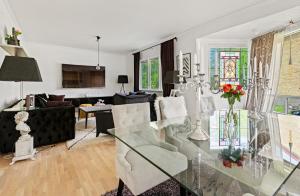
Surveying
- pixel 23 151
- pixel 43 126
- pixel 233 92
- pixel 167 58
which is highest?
pixel 167 58

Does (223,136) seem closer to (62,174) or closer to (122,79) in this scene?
(62,174)

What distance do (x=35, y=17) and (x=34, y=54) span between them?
2800 millimetres

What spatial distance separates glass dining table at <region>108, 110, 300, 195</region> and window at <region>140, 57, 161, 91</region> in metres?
4.14

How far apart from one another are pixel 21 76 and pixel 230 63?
176 inches

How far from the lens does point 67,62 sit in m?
6.59

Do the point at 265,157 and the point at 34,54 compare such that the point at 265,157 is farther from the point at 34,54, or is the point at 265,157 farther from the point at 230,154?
the point at 34,54

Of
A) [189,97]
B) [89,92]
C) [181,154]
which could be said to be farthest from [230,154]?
[89,92]

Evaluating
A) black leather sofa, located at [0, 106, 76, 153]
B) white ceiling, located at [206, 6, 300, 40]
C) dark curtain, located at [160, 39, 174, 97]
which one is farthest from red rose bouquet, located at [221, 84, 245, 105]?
dark curtain, located at [160, 39, 174, 97]

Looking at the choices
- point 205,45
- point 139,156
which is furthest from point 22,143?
point 205,45

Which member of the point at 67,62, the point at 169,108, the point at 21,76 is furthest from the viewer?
the point at 67,62

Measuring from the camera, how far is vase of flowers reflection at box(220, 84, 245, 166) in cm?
121

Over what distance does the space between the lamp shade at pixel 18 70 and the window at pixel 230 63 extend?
3.83 m

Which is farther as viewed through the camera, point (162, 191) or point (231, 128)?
point (231, 128)

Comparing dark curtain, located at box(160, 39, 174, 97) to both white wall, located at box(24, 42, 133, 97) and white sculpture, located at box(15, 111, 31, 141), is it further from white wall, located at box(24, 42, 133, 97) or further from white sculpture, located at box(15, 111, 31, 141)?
white sculpture, located at box(15, 111, 31, 141)
